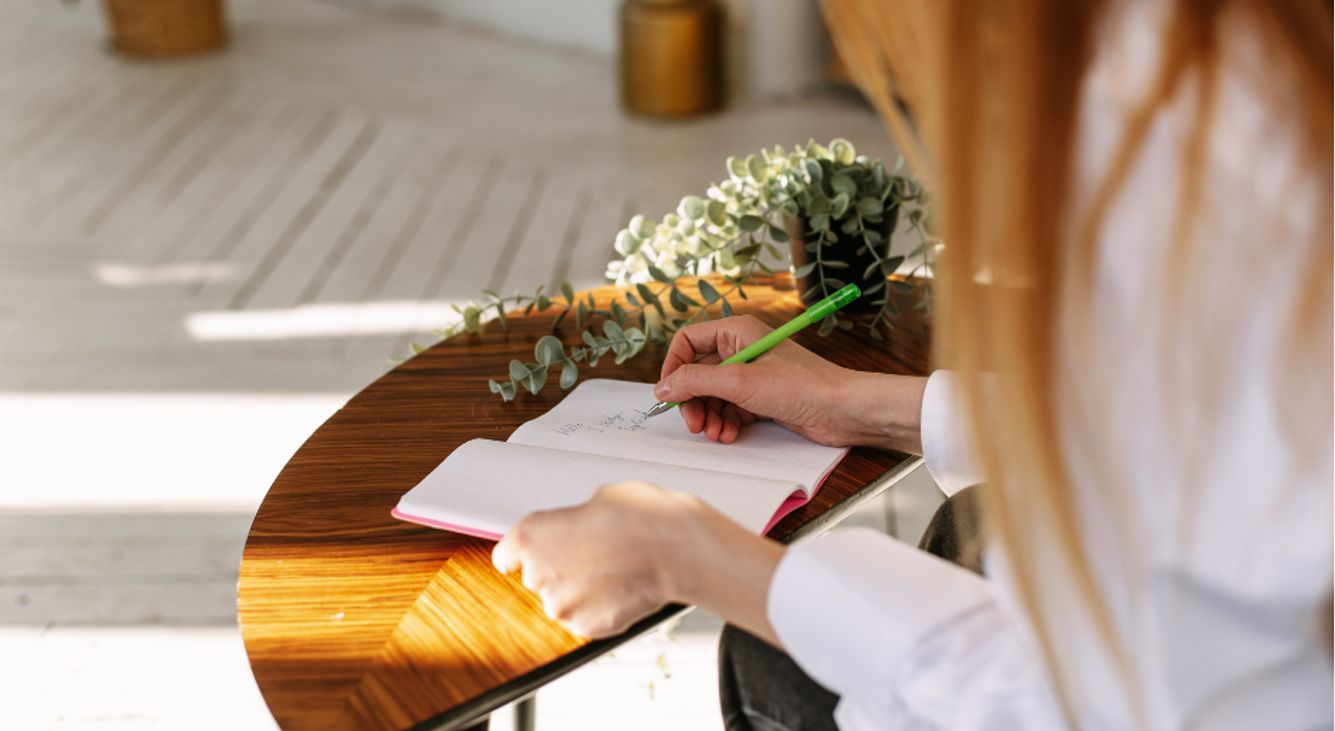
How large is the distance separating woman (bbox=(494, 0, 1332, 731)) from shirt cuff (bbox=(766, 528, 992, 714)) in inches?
1.7

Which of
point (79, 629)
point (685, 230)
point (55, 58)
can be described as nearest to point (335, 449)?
point (685, 230)

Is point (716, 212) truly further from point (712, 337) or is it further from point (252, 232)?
point (252, 232)

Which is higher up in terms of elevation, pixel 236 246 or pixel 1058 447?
pixel 1058 447

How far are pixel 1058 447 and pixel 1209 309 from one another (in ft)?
0.33

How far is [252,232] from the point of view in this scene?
359 centimetres

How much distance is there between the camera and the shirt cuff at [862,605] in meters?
0.80

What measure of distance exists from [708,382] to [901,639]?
0.40m

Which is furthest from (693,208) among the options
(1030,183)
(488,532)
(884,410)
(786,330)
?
(1030,183)

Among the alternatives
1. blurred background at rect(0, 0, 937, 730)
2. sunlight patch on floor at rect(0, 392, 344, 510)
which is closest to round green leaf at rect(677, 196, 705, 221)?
blurred background at rect(0, 0, 937, 730)

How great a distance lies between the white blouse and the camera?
623 millimetres

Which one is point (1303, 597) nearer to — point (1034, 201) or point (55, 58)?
point (1034, 201)

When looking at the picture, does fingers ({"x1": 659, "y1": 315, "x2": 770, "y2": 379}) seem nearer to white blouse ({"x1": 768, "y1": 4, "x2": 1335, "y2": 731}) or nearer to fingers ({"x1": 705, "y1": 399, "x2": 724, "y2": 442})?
fingers ({"x1": 705, "y1": 399, "x2": 724, "y2": 442})

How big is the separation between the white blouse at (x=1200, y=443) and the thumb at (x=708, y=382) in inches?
16.5

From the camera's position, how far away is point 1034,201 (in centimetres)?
64
